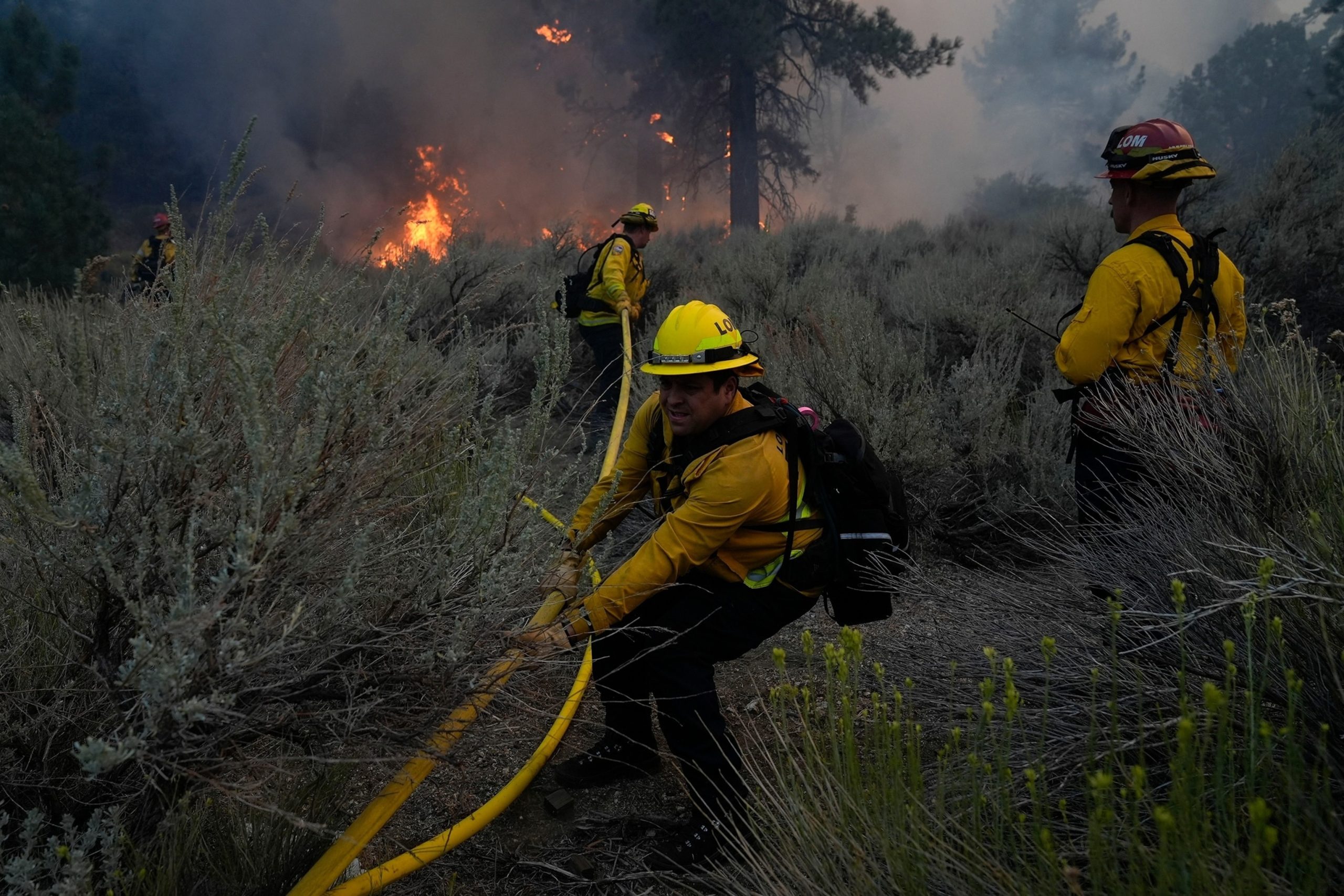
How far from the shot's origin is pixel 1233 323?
362 cm

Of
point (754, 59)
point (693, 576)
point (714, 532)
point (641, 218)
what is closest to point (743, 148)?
point (754, 59)

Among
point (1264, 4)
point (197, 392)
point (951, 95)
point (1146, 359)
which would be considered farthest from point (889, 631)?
point (1264, 4)

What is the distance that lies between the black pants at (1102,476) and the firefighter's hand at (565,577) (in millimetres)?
1827

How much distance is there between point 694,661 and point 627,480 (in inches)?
30.9

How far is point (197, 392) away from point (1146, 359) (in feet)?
10.5

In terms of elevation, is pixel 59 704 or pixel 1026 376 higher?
pixel 1026 376

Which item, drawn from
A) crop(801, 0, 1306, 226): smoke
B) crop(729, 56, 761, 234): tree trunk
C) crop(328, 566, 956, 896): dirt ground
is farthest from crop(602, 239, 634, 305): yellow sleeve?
crop(801, 0, 1306, 226): smoke

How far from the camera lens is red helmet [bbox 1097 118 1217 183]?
3.45 metres

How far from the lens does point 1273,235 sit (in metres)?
8.16

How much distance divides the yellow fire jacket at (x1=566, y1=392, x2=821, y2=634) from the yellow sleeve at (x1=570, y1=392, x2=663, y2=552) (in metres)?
0.02

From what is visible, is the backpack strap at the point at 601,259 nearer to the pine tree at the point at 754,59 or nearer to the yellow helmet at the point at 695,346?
the yellow helmet at the point at 695,346

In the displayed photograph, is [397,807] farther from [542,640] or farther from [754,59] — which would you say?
[754,59]

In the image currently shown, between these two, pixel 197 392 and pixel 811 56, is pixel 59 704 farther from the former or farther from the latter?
pixel 811 56

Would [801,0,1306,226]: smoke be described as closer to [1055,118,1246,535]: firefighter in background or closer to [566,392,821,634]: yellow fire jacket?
[1055,118,1246,535]: firefighter in background
